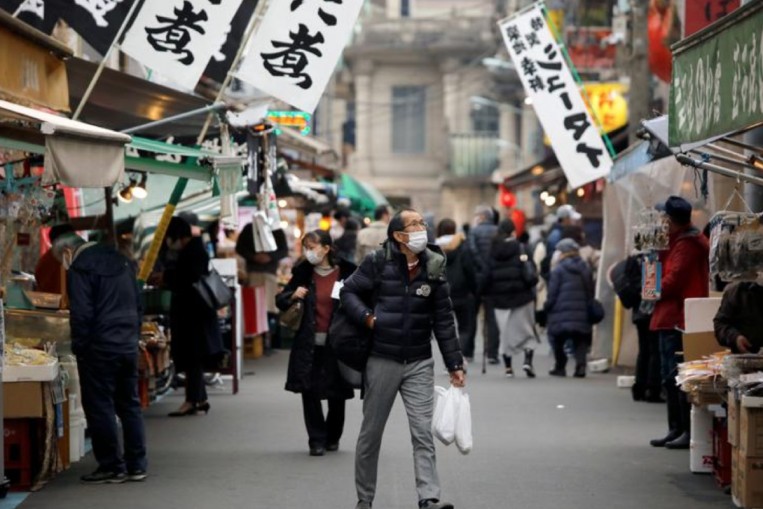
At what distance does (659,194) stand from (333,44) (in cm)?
526

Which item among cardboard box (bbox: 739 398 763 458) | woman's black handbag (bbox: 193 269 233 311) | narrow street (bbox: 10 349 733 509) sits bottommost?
narrow street (bbox: 10 349 733 509)

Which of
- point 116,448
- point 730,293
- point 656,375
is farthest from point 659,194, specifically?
point 116,448

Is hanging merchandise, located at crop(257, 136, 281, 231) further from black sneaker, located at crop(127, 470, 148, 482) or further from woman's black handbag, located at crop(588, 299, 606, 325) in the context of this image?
black sneaker, located at crop(127, 470, 148, 482)

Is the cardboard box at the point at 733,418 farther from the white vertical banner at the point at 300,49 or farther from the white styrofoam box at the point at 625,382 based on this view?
the white styrofoam box at the point at 625,382

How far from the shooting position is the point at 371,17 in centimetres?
6612

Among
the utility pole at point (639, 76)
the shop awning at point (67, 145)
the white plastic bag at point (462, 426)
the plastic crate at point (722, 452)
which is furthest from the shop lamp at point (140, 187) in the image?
the utility pole at point (639, 76)

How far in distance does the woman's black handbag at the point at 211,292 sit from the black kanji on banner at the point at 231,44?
212 centimetres

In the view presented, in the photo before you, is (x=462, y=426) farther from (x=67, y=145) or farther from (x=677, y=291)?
(x=677, y=291)

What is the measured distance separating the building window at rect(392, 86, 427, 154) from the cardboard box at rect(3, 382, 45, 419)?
55550 millimetres

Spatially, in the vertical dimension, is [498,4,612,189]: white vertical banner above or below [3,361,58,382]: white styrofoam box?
above

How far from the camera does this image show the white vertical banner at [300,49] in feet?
46.9

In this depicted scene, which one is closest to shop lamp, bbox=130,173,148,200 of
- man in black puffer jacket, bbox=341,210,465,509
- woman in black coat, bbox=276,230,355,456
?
woman in black coat, bbox=276,230,355,456

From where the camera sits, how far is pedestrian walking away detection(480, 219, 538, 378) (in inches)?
822

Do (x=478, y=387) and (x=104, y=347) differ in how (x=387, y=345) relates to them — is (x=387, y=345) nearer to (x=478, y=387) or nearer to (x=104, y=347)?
(x=104, y=347)
